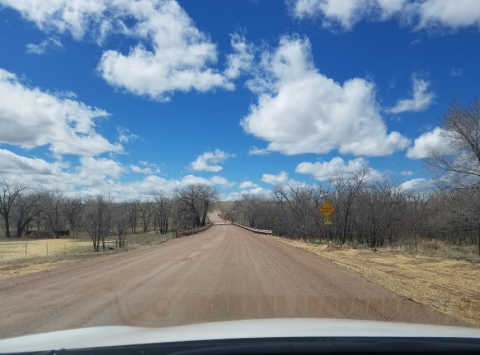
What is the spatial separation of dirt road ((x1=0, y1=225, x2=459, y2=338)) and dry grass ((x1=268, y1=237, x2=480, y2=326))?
552 millimetres

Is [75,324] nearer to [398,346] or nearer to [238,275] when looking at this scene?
A: [398,346]

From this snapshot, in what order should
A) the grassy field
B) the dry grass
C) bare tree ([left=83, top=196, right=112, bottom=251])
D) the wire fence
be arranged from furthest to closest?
1. bare tree ([left=83, top=196, right=112, bottom=251])
2. the wire fence
3. the grassy field
4. the dry grass

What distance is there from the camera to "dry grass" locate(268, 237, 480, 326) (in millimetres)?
8637

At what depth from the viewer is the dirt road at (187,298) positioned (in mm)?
7262

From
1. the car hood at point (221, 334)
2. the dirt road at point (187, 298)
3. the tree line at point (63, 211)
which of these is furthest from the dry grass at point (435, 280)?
the tree line at point (63, 211)

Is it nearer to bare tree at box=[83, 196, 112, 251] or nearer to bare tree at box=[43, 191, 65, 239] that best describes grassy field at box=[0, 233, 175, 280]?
bare tree at box=[83, 196, 112, 251]

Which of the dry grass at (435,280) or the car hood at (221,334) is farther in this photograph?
the dry grass at (435,280)

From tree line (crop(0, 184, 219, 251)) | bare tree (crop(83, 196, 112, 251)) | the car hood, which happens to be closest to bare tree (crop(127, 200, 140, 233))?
tree line (crop(0, 184, 219, 251))

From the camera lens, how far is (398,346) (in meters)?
3.31

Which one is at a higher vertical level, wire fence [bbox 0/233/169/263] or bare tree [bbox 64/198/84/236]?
bare tree [bbox 64/198/84/236]

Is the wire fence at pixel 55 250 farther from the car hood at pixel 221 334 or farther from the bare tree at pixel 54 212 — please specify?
the bare tree at pixel 54 212

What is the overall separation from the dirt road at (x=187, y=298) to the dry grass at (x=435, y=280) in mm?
552

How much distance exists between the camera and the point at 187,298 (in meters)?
9.18

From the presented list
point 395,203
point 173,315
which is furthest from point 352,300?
point 395,203
